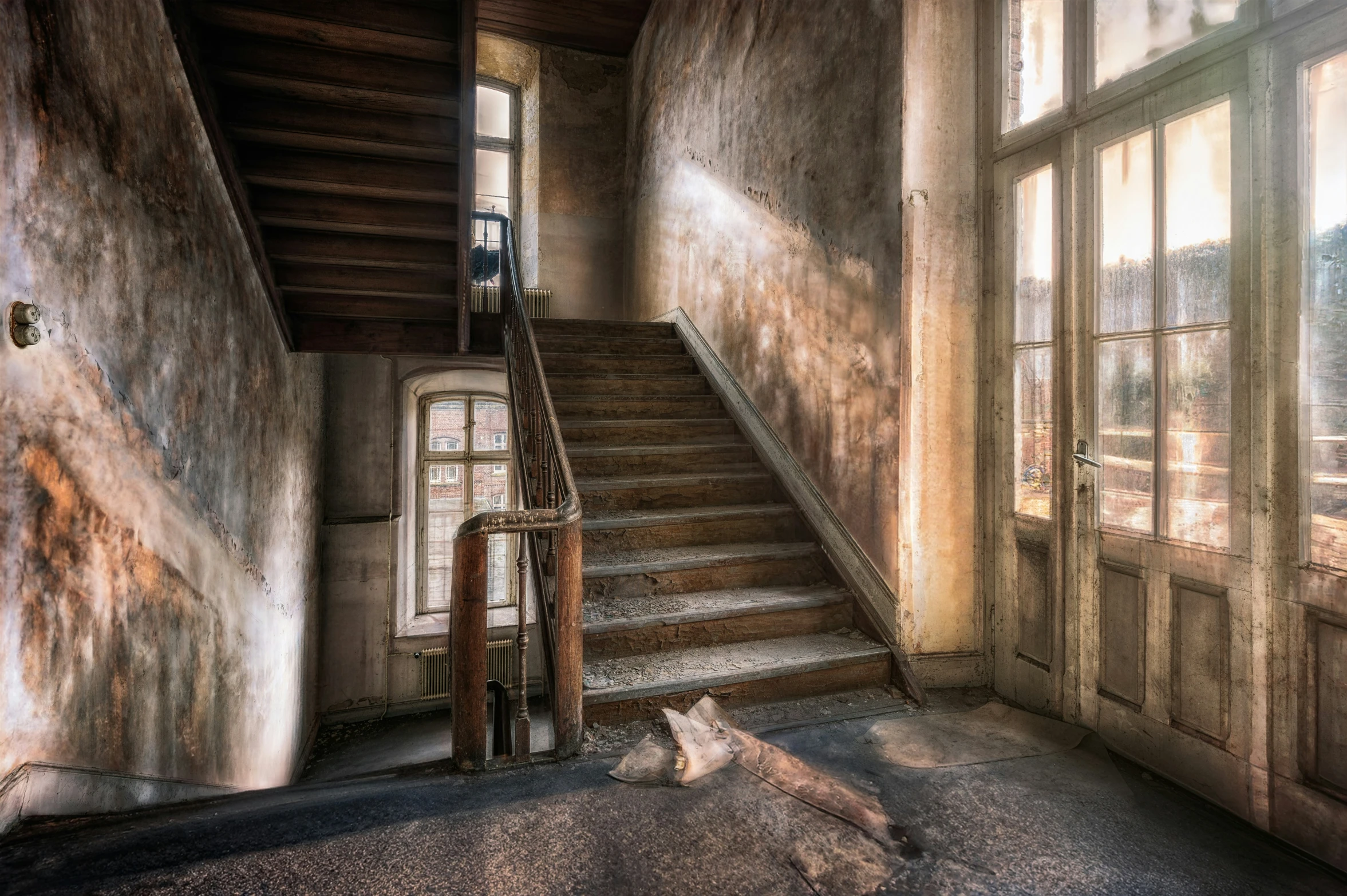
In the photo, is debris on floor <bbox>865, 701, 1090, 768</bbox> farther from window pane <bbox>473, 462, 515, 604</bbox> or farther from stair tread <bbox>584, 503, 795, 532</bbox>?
window pane <bbox>473, 462, 515, 604</bbox>

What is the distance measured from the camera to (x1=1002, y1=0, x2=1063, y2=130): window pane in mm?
2709

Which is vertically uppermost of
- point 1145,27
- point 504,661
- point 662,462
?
point 1145,27

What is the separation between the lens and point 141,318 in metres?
2.51

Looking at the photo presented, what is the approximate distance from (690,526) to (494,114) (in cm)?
675

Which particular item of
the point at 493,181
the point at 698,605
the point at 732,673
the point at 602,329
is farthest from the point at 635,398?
the point at 493,181

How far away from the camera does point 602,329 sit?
18.6 feet

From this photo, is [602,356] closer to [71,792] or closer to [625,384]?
[625,384]

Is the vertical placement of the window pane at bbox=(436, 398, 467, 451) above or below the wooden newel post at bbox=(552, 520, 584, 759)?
above

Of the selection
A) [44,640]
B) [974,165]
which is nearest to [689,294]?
[974,165]

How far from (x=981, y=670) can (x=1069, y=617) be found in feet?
1.82

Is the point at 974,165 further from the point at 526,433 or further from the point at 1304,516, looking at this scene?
the point at 526,433

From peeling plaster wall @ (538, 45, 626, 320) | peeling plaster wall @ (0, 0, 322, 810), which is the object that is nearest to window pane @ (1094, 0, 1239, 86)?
peeling plaster wall @ (0, 0, 322, 810)

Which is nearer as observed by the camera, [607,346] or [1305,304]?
[1305,304]

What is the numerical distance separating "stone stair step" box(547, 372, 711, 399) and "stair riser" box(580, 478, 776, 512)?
1.04 metres
